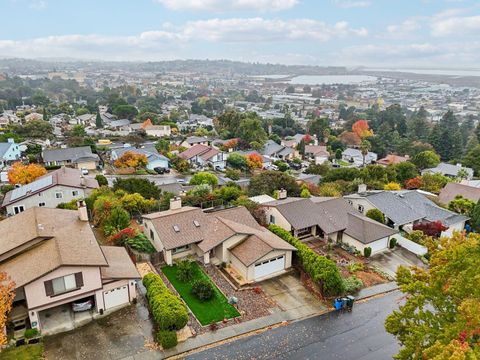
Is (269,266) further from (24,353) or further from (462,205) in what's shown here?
(462,205)

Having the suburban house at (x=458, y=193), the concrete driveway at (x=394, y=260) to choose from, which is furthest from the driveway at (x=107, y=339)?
the suburban house at (x=458, y=193)

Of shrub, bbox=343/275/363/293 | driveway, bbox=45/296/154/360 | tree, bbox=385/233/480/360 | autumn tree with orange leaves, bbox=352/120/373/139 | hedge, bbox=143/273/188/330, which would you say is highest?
tree, bbox=385/233/480/360

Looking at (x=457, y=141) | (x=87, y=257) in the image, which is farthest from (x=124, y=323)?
(x=457, y=141)

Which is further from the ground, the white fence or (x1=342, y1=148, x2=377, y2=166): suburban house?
the white fence

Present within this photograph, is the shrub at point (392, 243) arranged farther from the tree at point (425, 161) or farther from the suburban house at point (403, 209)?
the tree at point (425, 161)

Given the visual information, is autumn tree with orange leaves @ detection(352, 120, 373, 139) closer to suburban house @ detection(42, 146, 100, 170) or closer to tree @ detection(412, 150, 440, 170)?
tree @ detection(412, 150, 440, 170)

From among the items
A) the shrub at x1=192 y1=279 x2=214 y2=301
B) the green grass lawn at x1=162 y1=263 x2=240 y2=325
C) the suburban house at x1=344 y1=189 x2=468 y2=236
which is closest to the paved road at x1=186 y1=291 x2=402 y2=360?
the green grass lawn at x1=162 y1=263 x2=240 y2=325
